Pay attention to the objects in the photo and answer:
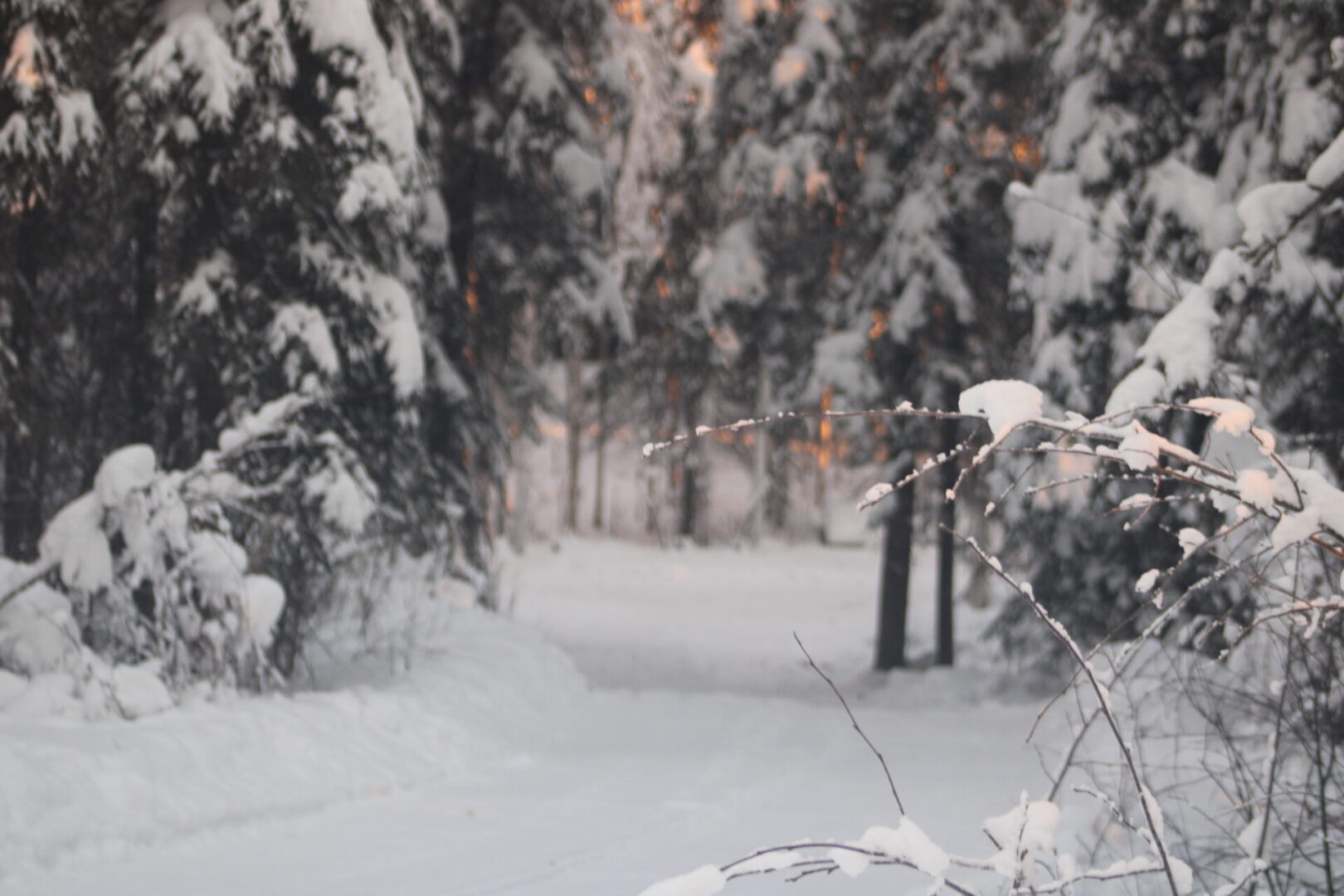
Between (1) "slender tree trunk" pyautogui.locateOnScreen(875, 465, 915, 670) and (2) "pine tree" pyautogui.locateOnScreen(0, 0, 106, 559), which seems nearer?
(2) "pine tree" pyautogui.locateOnScreen(0, 0, 106, 559)

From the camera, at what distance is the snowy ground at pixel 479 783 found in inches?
190

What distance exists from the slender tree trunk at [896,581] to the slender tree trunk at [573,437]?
1452cm

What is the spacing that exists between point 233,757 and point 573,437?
25.3 meters

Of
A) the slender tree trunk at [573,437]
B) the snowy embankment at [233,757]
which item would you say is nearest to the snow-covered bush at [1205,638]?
the snowy embankment at [233,757]

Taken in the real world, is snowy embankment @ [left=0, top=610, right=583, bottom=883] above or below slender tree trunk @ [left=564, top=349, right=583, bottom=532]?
below

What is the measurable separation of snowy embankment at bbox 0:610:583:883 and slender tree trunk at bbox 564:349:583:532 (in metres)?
19.7

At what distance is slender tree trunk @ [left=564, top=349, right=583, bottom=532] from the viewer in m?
29.4

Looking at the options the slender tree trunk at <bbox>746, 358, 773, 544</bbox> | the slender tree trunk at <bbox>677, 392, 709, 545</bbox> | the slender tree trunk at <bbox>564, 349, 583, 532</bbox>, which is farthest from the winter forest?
the slender tree trunk at <bbox>564, 349, 583, 532</bbox>

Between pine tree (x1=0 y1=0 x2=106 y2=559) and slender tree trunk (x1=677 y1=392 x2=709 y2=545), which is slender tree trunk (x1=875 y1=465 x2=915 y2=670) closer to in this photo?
pine tree (x1=0 y1=0 x2=106 y2=559)

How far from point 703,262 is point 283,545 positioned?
10.7 meters

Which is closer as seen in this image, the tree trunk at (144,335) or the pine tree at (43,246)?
the pine tree at (43,246)

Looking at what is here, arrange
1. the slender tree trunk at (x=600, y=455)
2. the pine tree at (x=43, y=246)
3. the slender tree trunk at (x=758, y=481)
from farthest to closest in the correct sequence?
the slender tree trunk at (x=758, y=481), the slender tree trunk at (x=600, y=455), the pine tree at (x=43, y=246)

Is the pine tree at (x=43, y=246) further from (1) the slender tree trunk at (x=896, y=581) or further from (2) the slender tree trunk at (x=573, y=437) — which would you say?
(2) the slender tree trunk at (x=573, y=437)

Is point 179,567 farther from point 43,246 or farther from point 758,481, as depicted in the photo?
point 758,481
